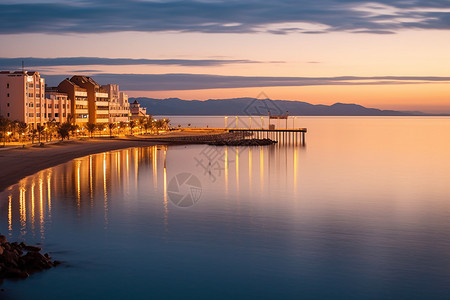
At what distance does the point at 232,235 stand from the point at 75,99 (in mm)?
118703

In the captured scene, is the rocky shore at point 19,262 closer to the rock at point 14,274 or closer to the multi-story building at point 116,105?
the rock at point 14,274

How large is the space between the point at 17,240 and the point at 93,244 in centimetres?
398

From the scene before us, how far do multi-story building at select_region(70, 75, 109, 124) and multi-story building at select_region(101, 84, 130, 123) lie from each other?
18.4 ft

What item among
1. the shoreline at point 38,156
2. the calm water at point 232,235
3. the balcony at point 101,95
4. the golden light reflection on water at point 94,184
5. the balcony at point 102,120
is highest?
the balcony at point 101,95

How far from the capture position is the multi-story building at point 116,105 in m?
164

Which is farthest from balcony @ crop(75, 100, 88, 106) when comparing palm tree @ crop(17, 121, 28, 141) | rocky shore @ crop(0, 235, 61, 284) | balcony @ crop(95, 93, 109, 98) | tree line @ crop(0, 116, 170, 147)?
rocky shore @ crop(0, 235, 61, 284)

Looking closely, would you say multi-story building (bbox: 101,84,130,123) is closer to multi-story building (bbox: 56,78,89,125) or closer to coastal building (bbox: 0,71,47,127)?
multi-story building (bbox: 56,78,89,125)

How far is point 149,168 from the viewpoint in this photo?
234 ft

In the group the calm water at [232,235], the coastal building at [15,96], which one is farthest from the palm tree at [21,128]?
the calm water at [232,235]

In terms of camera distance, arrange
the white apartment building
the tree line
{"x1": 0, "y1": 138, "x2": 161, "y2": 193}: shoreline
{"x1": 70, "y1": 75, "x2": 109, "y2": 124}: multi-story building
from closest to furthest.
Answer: {"x1": 0, "y1": 138, "x2": 161, "y2": 193}: shoreline
the tree line
the white apartment building
{"x1": 70, "y1": 75, "x2": 109, "y2": 124}: multi-story building

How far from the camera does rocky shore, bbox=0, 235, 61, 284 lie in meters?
22.2

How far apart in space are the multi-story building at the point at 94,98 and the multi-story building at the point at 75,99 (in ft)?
15.3

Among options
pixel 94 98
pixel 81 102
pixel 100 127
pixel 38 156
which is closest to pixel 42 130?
pixel 38 156

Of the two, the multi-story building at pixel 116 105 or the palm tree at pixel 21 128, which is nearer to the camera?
the palm tree at pixel 21 128
